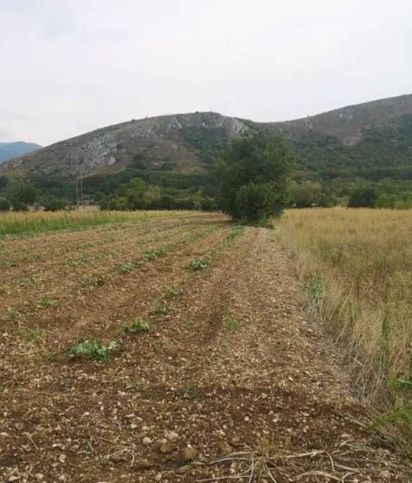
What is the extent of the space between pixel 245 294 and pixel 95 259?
476 cm

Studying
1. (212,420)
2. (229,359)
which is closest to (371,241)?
(229,359)

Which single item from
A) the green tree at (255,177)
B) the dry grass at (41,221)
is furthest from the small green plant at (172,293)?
the green tree at (255,177)

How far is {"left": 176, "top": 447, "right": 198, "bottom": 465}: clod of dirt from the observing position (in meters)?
2.89

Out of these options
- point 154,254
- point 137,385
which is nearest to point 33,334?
point 137,385

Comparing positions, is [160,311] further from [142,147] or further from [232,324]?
[142,147]

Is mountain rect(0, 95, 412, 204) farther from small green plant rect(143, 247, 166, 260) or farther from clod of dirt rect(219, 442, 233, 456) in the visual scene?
clod of dirt rect(219, 442, 233, 456)

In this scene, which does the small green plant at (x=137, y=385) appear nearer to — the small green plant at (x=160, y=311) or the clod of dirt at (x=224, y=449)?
the clod of dirt at (x=224, y=449)

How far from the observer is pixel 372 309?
21.1 feet

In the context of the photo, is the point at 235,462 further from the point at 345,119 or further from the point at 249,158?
the point at 345,119

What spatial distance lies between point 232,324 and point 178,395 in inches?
74.2

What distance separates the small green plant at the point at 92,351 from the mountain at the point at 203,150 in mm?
58119

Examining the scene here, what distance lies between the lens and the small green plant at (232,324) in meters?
5.39

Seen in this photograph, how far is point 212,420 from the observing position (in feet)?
11.0

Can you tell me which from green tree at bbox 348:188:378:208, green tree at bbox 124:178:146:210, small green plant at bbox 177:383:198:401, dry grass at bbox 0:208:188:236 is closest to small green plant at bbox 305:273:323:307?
small green plant at bbox 177:383:198:401
